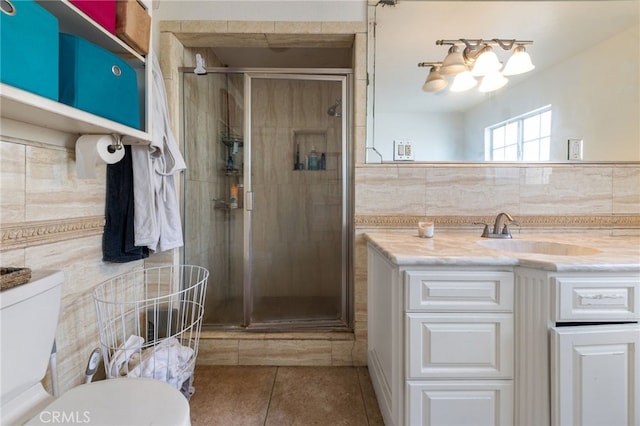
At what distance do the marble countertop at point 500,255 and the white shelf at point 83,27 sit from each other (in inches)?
51.9

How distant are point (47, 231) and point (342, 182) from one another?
147 centimetres

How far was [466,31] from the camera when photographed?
1649 mm

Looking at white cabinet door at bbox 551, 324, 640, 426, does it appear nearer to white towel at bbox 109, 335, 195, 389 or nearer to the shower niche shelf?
white towel at bbox 109, 335, 195, 389

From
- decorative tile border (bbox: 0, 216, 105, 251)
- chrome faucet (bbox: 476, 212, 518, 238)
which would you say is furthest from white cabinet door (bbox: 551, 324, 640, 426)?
decorative tile border (bbox: 0, 216, 105, 251)

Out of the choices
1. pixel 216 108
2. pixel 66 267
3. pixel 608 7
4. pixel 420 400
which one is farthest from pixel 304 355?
pixel 608 7

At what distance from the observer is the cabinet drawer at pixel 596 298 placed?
0.98m

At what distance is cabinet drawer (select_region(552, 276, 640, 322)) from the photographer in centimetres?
98

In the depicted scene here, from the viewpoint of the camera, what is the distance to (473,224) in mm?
1713

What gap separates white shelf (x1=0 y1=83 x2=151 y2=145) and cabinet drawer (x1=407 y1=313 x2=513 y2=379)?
1285 millimetres

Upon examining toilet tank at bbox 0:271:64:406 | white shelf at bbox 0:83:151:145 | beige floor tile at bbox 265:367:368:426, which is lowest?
beige floor tile at bbox 265:367:368:426

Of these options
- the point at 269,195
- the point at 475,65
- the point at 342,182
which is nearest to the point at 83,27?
the point at 269,195

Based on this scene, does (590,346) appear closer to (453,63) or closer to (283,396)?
(283,396)

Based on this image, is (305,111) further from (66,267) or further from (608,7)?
(608,7)

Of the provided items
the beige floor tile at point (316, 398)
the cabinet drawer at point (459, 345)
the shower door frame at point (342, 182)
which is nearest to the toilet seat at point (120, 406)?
the beige floor tile at point (316, 398)
